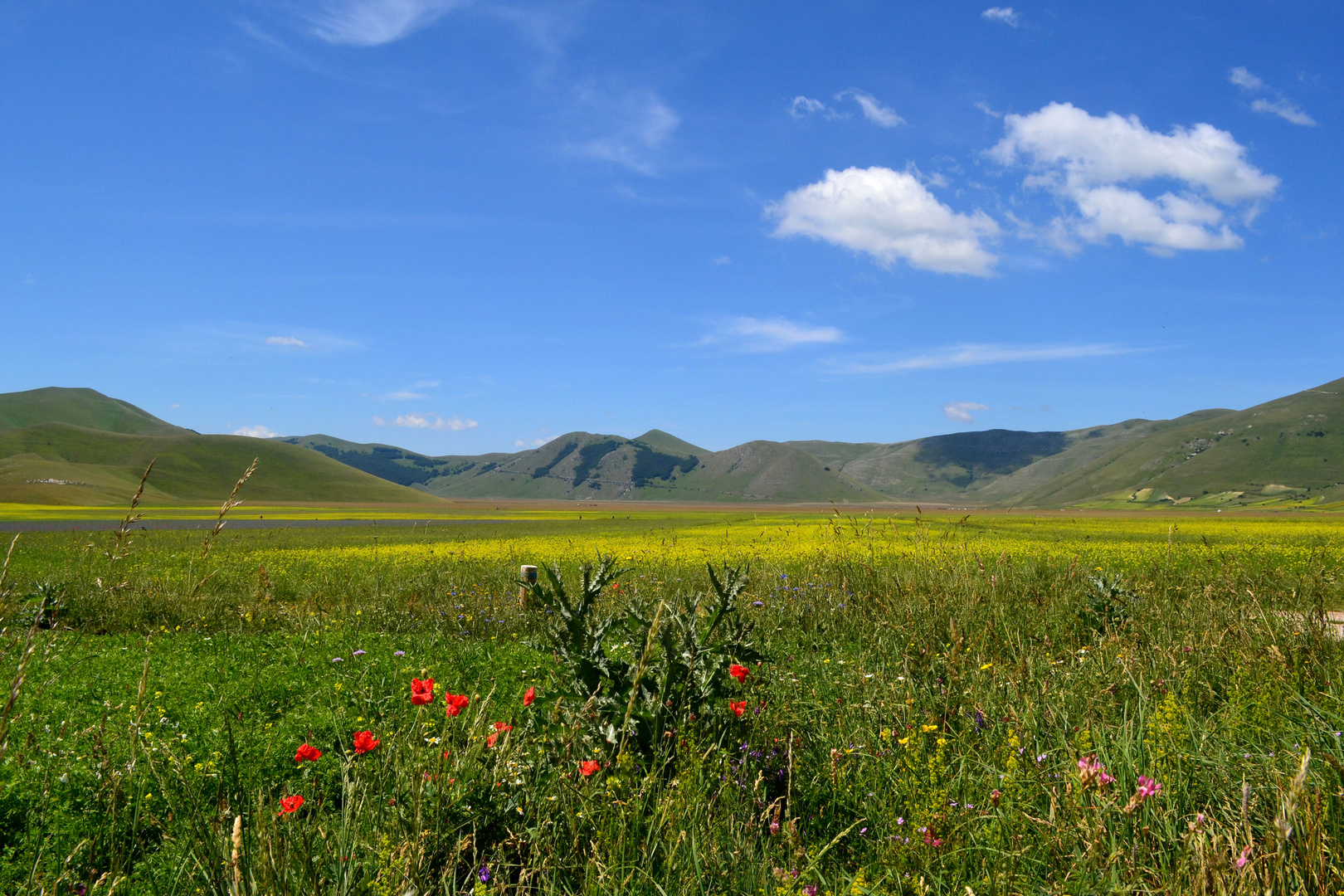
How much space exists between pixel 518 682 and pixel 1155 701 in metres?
4.32

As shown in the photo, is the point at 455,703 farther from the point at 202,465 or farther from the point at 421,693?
the point at 202,465

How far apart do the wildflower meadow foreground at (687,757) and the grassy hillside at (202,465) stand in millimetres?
137926

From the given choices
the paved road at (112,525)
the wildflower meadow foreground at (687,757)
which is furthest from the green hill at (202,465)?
the wildflower meadow foreground at (687,757)

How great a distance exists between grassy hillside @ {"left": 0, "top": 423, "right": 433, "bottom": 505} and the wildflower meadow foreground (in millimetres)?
137926

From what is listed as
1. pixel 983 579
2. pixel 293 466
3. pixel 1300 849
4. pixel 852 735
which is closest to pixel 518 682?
pixel 852 735

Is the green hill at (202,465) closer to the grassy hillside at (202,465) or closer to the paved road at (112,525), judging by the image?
the grassy hillside at (202,465)

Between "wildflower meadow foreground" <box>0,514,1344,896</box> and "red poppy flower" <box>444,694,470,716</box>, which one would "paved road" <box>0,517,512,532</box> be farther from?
"red poppy flower" <box>444,694,470,716</box>

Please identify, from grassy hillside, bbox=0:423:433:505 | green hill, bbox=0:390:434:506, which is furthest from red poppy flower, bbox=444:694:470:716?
grassy hillside, bbox=0:423:433:505

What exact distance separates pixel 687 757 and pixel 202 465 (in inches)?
7299

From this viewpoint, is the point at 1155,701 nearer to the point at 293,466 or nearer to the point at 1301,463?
the point at 293,466

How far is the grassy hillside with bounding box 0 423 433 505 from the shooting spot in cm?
13775

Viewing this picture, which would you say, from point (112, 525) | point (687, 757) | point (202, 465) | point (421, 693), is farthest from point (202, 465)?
point (687, 757)

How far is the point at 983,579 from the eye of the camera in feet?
29.3

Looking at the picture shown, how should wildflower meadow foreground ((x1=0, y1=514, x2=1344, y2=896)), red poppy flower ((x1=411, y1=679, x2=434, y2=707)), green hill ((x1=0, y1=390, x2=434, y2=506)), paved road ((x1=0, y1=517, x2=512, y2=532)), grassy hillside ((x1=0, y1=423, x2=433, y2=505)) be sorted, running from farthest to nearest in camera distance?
grassy hillside ((x1=0, y1=423, x2=433, y2=505)), green hill ((x1=0, y1=390, x2=434, y2=506)), paved road ((x1=0, y1=517, x2=512, y2=532)), red poppy flower ((x1=411, y1=679, x2=434, y2=707)), wildflower meadow foreground ((x1=0, y1=514, x2=1344, y2=896))
